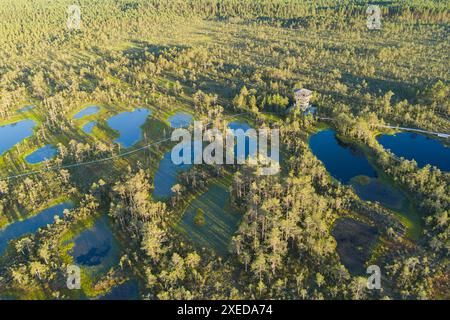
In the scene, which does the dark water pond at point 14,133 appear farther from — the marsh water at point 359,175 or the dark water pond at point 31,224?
the marsh water at point 359,175

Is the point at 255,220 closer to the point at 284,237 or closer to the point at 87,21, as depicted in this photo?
the point at 284,237

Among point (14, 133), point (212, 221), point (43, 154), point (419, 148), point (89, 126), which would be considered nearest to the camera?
point (212, 221)

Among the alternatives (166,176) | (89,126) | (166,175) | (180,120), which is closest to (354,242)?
(166,176)

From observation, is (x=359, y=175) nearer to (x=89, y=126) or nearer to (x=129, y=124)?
(x=129, y=124)

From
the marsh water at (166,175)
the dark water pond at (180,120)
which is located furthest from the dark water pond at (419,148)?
the dark water pond at (180,120)
